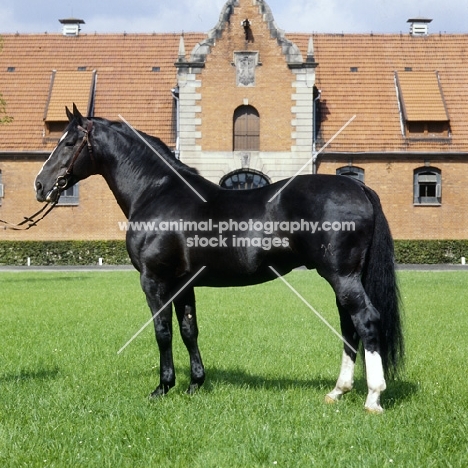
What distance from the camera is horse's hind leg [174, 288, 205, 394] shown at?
7.53 m

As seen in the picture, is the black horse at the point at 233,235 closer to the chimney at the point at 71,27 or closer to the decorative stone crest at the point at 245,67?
the decorative stone crest at the point at 245,67

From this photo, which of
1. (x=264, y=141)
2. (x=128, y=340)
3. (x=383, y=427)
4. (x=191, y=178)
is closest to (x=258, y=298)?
(x=128, y=340)

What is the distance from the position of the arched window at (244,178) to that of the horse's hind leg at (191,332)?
25266 millimetres

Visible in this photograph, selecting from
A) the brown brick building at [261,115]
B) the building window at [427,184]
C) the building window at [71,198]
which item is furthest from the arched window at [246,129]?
the building window at [71,198]

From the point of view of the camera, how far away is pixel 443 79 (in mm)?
34594

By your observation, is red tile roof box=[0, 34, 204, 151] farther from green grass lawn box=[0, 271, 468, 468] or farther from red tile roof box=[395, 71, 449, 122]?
green grass lawn box=[0, 271, 468, 468]

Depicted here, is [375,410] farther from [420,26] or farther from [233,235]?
[420,26]

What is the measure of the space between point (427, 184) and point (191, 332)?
27.6m

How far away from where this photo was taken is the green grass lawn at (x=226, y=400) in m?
5.29

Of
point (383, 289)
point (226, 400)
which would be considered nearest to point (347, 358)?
point (383, 289)

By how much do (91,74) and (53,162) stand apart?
28517mm

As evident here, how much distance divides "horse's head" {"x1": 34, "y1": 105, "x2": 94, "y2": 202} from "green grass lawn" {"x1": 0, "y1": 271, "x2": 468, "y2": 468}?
2.01 metres

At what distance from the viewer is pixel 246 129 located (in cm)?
3291

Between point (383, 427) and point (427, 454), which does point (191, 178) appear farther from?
point (427, 454)
